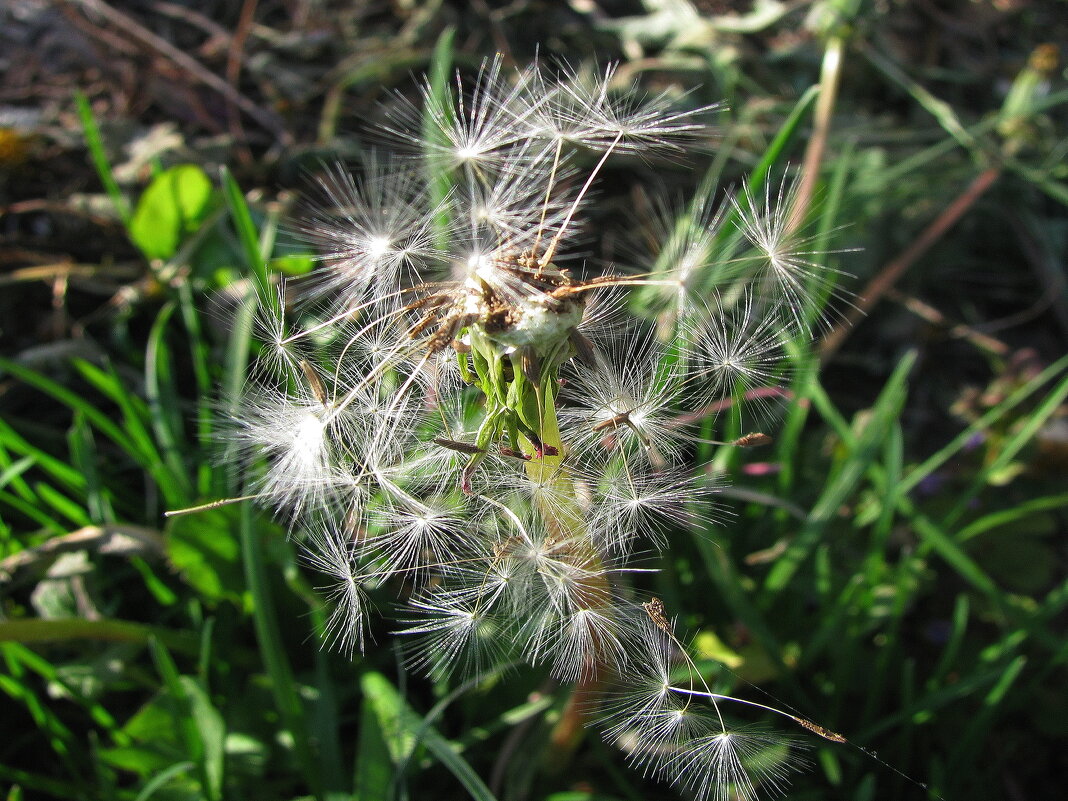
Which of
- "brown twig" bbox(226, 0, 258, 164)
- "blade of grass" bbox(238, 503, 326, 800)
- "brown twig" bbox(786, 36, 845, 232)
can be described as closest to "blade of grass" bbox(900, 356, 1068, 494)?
"brown twig" bbox(786, 36, 845, 232)

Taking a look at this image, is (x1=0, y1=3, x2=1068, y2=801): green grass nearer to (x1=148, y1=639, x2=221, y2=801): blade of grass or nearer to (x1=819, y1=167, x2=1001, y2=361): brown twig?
(x1=148, y1=639, x2=221, y2=801): blade of grass

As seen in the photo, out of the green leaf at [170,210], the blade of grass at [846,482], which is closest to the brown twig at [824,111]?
the blade of grass at [846,482]

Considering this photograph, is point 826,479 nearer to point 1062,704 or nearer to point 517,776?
point 1062,704

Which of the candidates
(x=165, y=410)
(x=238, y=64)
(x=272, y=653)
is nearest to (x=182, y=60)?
(x=238, y=64)

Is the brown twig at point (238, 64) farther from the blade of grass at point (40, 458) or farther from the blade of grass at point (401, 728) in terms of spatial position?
the blade of grass at point (401, 728)

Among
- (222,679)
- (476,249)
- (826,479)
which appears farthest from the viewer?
(826,479)

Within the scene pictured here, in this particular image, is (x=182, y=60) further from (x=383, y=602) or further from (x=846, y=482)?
(x=846, y=482)

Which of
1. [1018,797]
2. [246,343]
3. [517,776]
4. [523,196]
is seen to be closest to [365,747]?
[517,776]
